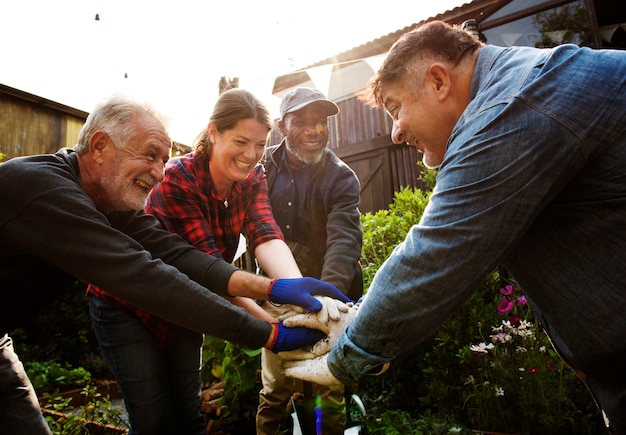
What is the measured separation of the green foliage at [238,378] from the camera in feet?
10.3

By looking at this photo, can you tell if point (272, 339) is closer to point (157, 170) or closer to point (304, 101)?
point (157, 170)

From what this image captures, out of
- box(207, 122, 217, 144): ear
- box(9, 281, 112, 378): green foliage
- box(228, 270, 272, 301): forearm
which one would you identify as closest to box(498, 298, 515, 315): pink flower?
box(228, 270, 272, 301): forearm

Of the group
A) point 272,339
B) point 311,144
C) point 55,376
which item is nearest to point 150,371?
point 272,339

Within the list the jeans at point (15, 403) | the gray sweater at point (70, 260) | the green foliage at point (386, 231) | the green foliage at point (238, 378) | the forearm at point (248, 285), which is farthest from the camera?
the green foliage at point (386, 231)

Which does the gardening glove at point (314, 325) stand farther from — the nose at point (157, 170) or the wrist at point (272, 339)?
the nose at point (157, 170)

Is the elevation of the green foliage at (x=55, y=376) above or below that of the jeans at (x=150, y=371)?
below

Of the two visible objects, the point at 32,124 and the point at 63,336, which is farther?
the point at 32,124

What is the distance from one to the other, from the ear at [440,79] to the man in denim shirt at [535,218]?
13 centimetres

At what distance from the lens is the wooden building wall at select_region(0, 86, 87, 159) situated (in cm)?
803

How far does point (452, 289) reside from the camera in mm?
1229

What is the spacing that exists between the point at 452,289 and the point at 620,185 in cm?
55

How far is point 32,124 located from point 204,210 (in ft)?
26.3

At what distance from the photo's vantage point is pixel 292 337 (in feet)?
6.24

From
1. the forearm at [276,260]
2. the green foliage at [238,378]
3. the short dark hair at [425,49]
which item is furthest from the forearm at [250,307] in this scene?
the short dark hair at [425,49]
